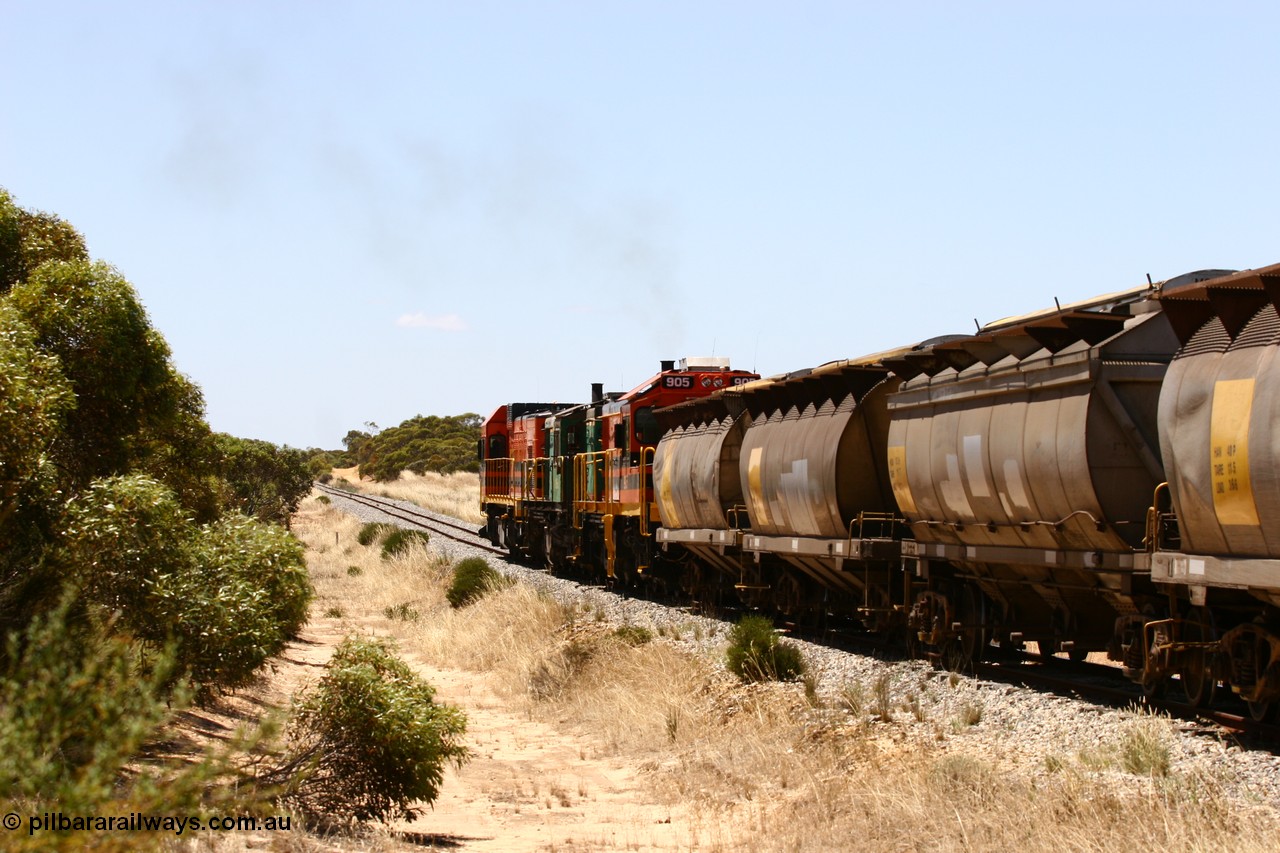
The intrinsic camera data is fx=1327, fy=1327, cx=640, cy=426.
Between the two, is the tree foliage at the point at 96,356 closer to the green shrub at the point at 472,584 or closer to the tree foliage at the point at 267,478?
the green shrub at the point at 472,584

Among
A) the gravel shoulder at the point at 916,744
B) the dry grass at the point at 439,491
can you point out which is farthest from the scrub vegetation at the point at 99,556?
the dry grass at the point at 439,491

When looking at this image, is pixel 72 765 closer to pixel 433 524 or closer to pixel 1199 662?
pixel 1199 662

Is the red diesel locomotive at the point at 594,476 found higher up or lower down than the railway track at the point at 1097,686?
higher up

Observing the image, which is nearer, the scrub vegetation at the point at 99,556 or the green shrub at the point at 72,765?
the green shrub at the point at 72,765

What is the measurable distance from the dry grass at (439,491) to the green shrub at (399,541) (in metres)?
20.2

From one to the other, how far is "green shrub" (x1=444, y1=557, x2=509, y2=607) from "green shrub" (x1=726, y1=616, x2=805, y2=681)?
12434mm

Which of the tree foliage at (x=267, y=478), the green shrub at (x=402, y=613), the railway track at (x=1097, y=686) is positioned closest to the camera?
the railway track at (x=1097, y=686)

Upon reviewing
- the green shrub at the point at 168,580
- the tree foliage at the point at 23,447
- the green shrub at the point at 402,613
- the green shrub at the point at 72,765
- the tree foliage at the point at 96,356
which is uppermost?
the tree foliage at the point at 96,356

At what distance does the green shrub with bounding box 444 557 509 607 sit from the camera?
28.6 metres

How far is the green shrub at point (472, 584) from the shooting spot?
28.6 m

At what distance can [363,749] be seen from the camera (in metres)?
11.1

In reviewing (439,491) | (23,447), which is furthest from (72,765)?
(439,491)

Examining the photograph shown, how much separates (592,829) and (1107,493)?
5357 mm

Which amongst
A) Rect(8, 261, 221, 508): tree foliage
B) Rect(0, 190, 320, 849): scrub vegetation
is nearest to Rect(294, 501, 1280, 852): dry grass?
Rect(0, 190, 320, 849): scrub vegetation
